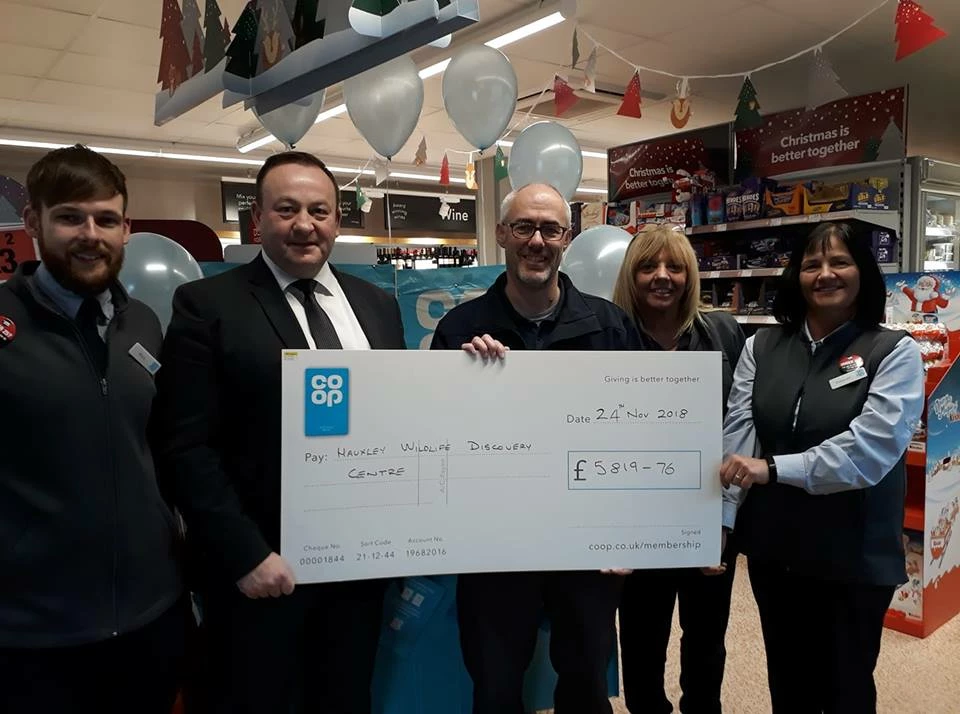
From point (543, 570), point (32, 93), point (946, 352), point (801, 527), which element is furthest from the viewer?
point (32, 93)

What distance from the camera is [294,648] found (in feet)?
5.27

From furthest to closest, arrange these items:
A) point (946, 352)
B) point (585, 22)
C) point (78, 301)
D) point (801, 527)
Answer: point (585, 22) < point (946, 352) < point (801, 527) < point (78, 301)

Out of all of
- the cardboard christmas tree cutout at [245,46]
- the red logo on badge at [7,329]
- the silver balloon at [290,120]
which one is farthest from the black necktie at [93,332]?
the silver balloon at [290,120]

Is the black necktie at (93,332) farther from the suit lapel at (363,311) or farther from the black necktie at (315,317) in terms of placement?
the suit lapel at (363,311)

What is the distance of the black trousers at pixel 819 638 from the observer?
188 centimetres

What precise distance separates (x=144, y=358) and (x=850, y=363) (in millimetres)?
1819

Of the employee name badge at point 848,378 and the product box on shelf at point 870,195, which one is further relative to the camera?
the product box on shelf at point 870,195

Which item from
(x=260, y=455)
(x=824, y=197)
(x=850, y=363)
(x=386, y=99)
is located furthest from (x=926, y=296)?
(x=260, y=455)

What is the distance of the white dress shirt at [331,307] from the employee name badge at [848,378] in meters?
1.29

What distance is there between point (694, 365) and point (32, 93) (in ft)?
24.0

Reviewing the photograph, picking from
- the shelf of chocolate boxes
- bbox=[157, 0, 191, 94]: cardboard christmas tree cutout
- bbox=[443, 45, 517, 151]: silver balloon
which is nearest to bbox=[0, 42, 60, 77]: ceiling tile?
bbox=[157, 0, 191, 94]: cardboard christmas tree cutout

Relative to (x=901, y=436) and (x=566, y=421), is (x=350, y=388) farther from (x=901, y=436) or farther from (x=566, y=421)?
(x=901, y=436)

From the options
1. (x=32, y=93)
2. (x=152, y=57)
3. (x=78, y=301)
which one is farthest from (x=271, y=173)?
(x=32, y=93)

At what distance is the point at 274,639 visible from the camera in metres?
1.58
